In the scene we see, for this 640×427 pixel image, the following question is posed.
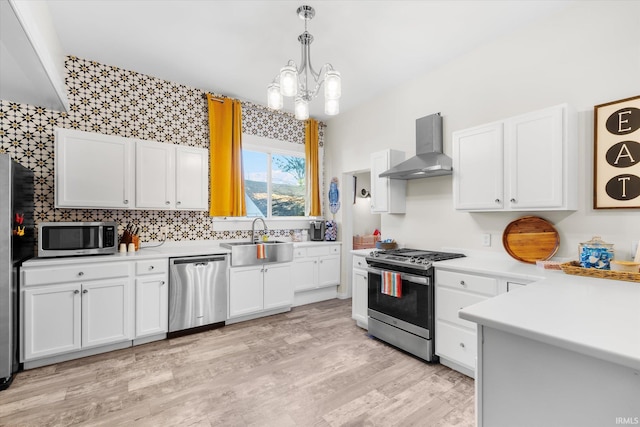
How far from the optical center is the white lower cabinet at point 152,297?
117 inches

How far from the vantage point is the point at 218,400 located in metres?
2.14

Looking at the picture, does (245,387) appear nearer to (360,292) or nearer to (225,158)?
(360,292)

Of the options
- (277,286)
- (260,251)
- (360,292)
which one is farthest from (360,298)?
(260,251)

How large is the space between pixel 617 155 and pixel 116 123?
15.6 feet

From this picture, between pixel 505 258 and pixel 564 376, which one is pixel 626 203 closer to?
pixel 505 258

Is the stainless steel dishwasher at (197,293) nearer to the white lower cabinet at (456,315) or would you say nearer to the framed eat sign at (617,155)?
the white lower cabinet at (456,315)

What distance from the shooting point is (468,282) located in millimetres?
2410

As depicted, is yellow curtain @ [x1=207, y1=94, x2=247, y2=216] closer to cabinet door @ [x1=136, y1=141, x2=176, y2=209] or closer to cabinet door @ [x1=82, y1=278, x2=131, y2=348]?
cabinet door @ [x1=136, y1=141, x2=176, y2=209]

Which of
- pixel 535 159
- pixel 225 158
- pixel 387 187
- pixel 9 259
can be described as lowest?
pixel 9 259

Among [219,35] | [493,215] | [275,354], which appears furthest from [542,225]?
[219,35]

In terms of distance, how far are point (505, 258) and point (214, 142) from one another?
3.67 metres

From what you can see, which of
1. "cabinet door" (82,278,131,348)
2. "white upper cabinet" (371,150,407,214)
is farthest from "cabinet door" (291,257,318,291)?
"cabinet door" (82,278,131,348)

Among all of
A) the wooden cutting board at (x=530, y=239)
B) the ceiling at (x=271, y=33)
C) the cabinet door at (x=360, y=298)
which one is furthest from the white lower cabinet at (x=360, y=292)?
the ceiling at (x=271, y=33)

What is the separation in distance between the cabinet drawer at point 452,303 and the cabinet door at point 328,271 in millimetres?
2214
